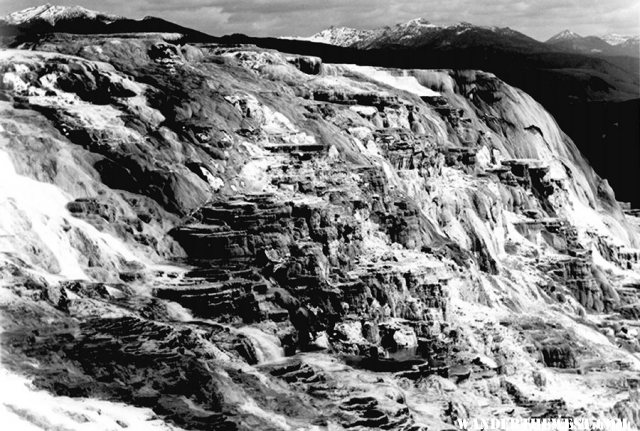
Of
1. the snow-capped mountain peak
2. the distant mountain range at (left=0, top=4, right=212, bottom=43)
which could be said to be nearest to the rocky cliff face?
the distant mountain range at (left=0, top=4, right=212, bottom=43)

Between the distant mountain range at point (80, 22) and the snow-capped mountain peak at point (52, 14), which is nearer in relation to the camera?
the distant mountain range at point (80, 22)

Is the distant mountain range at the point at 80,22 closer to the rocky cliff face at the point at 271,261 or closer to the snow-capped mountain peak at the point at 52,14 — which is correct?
the snow-capped mountain peak at the point at 52,14

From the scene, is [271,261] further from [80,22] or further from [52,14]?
[52,14]

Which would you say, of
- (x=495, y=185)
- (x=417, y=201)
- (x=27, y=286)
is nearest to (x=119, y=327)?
(x=27, y=286)

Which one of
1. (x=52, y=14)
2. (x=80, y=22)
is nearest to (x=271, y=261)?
(x=80, y=22)

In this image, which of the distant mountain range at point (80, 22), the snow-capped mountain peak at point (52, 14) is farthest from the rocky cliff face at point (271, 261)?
the snow-capped mountain peak at point (52, 14)
